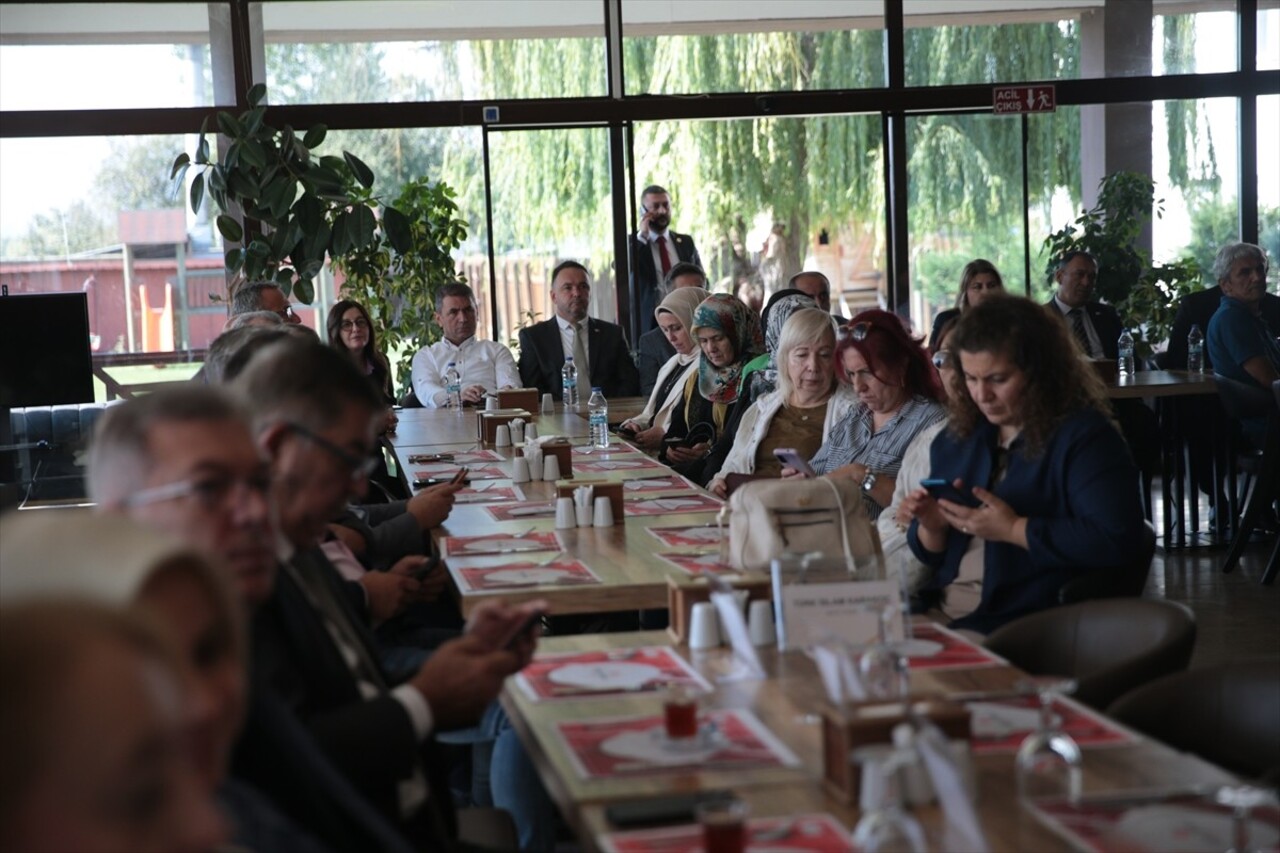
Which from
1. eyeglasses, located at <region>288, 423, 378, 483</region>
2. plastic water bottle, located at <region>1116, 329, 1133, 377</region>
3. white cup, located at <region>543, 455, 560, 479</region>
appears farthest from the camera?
plastic water bottle, located at <region>1116, 329, 1133, 377</region>

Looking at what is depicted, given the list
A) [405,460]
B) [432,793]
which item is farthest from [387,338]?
[432,793]

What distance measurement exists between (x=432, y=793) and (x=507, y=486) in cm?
297

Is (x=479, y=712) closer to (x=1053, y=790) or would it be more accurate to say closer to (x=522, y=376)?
(x=1053, y=790)

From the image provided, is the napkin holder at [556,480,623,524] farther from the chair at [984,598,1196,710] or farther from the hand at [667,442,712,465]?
the hand at [667,442,712,465]

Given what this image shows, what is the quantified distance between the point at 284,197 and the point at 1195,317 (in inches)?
246

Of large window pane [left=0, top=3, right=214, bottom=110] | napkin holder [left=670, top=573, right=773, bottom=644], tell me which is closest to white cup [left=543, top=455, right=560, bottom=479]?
napkin holder [left=670, top=573, right=773, bottom=644]

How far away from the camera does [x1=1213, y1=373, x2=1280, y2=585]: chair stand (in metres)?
7.64

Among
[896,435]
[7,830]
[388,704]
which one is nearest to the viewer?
[7,830]

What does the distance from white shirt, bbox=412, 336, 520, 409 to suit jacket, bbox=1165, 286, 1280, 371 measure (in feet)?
14.6

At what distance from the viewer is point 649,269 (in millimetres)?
11484

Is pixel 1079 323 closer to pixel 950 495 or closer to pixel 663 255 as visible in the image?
pixel 663 255

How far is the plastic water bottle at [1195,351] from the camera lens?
974cm

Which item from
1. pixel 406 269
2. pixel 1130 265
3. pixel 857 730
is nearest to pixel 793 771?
pixel 857 730

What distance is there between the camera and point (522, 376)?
9.99 m
